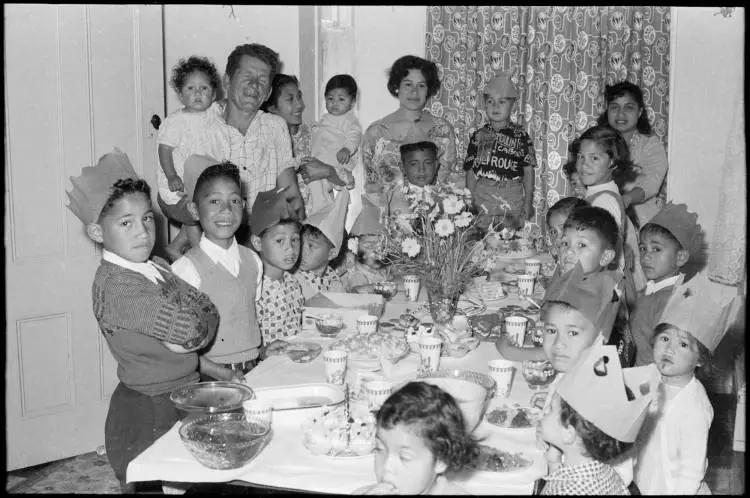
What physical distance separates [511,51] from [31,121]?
141 inches

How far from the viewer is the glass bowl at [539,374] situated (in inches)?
94.1

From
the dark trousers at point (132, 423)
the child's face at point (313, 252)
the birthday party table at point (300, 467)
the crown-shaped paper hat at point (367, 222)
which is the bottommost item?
the dark trousers at point (132, 423)

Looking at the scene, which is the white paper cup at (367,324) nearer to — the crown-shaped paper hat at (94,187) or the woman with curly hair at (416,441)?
the crown-shaped paper hat at (94,187)

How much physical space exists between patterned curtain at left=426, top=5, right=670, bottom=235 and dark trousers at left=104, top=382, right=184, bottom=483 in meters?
3.89

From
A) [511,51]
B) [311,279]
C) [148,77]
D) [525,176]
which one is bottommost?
[311,279]

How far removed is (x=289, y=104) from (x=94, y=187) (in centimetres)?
284

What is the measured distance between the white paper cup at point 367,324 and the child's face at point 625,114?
2.85m

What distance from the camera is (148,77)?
3842 mm

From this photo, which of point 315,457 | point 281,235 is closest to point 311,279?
point 281,235

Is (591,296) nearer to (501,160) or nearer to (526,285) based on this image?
(526,285)

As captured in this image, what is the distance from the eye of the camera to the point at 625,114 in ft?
16.7

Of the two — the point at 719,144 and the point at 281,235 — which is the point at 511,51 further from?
the point at 281,235

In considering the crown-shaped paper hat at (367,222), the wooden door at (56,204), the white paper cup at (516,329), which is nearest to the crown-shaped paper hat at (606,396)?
the white paper cup at (516,329)

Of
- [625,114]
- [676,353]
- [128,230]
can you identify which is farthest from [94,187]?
[625,114]
